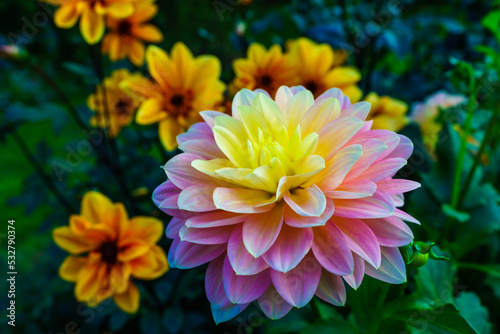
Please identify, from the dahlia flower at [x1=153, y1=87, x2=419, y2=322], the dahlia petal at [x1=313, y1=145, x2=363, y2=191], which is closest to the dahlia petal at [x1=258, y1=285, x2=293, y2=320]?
the dahlia flower at [x1=153, y1=87, x2=419, y2=322]

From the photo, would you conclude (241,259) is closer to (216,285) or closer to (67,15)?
(216,285)

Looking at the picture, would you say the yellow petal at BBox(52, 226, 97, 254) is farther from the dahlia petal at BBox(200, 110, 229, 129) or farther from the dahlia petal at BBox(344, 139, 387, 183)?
the dahlia petal at BBox(344, 139, 387, 183)

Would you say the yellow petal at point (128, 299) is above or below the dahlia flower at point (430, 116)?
below

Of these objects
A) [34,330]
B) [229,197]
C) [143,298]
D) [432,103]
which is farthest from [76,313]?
[432,103]

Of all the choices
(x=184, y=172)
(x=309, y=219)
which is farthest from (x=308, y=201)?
(x=184, y=172)

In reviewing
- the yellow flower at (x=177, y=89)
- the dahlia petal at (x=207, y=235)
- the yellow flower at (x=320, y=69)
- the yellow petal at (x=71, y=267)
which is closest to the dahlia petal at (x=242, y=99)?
the dahlia petal at (x=207, y=235)

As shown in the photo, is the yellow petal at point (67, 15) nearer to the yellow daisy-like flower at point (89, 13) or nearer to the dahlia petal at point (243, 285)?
the yellow daisy-like flower at point (89, 13)
